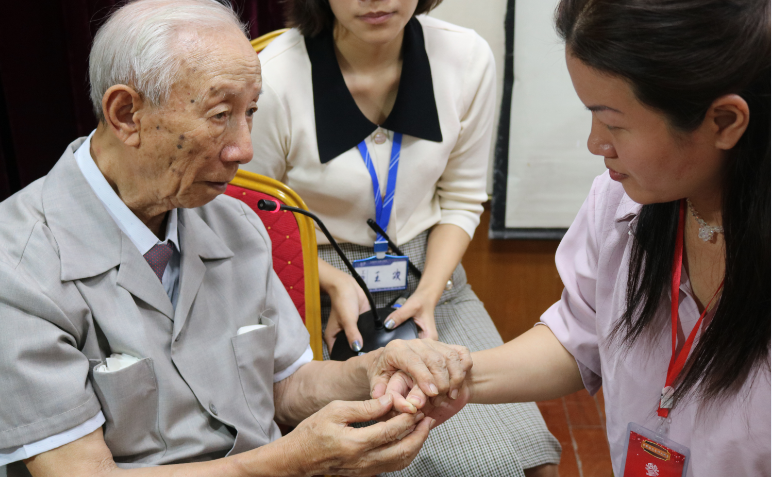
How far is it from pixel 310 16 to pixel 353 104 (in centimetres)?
29

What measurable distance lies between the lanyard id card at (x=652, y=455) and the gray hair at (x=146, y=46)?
3.56ft

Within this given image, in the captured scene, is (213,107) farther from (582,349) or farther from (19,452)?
(582,349)

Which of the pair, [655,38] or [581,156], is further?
[581,156]

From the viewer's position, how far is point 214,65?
121 cm

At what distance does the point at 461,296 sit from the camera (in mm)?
2275

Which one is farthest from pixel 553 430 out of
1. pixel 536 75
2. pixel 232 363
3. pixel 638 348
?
pixel 232 363

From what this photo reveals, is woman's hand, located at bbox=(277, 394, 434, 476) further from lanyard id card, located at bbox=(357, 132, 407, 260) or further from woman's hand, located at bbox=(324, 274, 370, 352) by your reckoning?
lanyard id card, located at bbox=(357, 132, 407, 260)

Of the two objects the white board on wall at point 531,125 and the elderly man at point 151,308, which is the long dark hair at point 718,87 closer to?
the elderly man at point 151,308

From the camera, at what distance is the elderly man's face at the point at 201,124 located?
1.21m

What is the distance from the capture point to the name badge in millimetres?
2123

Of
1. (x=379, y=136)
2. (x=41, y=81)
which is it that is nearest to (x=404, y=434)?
(x=379, y=136)

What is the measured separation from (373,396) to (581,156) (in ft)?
6.43

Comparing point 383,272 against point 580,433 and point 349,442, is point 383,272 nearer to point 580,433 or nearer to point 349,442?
point 349,442

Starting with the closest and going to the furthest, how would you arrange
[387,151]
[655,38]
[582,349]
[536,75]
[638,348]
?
[655,38], [638,348], [582,349], [387,151], [536,75]
